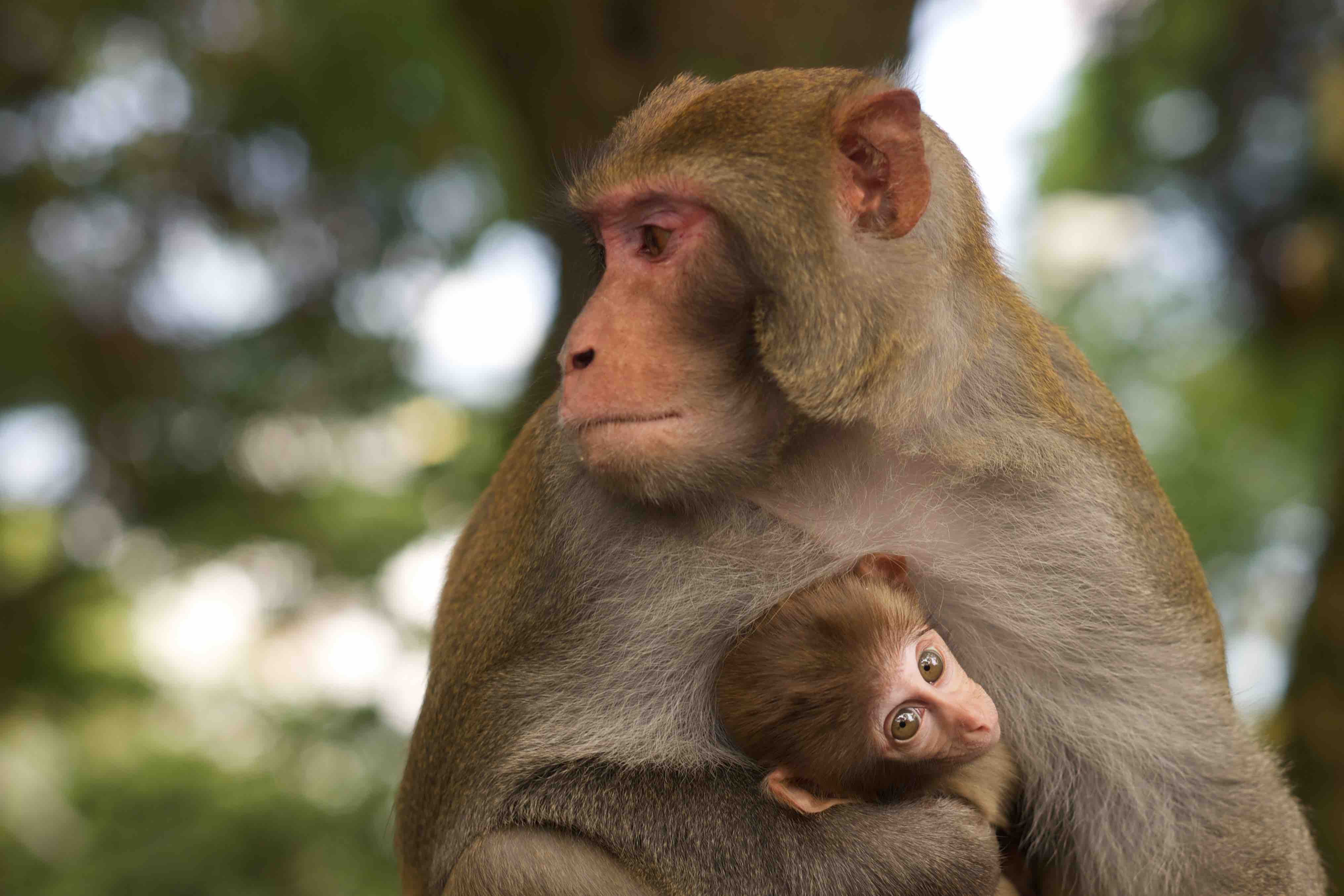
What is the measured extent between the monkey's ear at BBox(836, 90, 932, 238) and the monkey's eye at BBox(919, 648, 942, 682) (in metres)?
0.74

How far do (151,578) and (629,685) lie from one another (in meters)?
4.07

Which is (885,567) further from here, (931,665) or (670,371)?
(670,371)

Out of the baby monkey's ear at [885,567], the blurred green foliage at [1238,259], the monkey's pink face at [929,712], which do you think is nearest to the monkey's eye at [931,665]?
the monkey's pink face at [929,712]

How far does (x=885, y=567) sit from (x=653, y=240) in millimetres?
733

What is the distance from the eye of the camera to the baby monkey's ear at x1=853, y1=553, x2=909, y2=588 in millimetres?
2242

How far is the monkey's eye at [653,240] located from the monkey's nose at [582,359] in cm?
25

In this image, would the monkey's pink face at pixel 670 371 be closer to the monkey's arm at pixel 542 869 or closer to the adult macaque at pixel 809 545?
the adult macaque at pixel 809 545

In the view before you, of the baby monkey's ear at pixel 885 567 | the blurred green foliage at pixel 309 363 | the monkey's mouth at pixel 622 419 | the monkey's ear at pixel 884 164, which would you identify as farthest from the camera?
the blurred green foliage at pixel 309 363

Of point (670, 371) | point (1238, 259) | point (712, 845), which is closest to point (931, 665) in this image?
point (712, 845)

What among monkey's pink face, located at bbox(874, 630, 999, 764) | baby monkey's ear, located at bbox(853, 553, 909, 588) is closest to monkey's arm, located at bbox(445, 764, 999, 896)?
monkey's pink face, located at bbox(874, 630, 999, 764)

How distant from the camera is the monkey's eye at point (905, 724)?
7.04ft

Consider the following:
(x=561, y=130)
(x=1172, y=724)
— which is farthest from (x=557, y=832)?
(x=561, y=130)

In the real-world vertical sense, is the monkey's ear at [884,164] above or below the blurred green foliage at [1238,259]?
below

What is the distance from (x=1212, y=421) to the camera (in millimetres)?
7105
